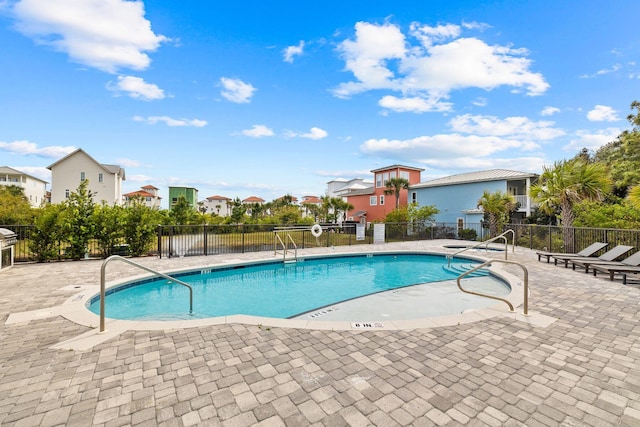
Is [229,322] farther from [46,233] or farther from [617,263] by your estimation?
[617,263]

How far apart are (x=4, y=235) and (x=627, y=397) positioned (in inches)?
481

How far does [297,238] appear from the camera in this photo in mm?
16016

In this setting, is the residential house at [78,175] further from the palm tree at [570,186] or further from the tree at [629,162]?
the tree at [629,162]

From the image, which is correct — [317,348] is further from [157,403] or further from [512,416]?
[512,416]

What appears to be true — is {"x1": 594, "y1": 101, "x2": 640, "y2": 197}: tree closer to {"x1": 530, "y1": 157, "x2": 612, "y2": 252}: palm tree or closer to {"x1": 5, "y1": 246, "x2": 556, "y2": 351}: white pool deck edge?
{"x1": 530, "y1": 157, "x2": 612, "y2": 252}: palm tree

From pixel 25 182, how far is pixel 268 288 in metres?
60.9

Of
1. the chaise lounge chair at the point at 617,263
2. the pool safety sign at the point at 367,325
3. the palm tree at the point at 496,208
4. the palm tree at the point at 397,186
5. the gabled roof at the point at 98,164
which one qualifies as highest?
the gabled roof at the point at 98,164

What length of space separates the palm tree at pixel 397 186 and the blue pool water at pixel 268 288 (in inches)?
652

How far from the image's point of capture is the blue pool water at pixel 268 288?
6215 millimetres

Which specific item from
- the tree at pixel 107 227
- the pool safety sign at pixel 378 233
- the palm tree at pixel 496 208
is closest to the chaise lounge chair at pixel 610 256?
the pool safety sign at pixel 378 233

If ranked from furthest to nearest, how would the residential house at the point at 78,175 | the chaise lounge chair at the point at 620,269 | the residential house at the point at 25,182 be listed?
the residential house at the point at 25,182 → the residential house at the point at 78,175 → the chaise lounge chair at the point at 620,269

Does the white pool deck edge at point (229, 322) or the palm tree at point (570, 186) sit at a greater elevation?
the palm tree at point (570, 186)

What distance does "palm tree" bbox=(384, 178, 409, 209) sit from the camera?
91.7 ft

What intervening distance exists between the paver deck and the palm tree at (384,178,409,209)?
23989mm
